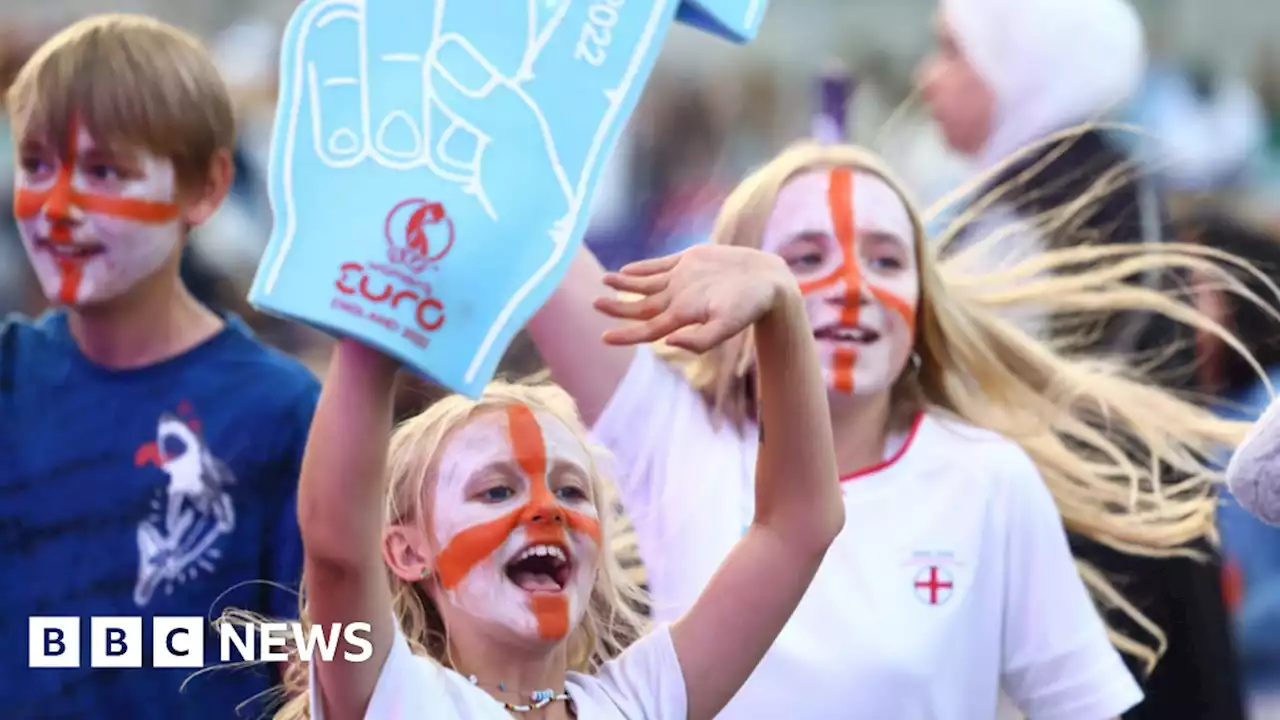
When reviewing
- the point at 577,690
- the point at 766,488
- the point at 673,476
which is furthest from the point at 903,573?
the point at 577,690

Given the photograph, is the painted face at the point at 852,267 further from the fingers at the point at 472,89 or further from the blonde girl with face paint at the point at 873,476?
the fingers at the point at 472,89

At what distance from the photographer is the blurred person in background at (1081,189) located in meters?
2.96

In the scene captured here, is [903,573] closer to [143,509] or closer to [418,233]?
[143,509]

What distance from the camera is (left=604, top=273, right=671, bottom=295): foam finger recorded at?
5.73 feet

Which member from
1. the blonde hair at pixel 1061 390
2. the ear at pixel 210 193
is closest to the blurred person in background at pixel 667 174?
the blonde hair at pixel 1061 390

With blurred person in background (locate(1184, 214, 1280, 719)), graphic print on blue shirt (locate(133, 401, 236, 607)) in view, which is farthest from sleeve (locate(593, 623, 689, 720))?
blurred person in background (locate(1184, 214, 1280, 719))

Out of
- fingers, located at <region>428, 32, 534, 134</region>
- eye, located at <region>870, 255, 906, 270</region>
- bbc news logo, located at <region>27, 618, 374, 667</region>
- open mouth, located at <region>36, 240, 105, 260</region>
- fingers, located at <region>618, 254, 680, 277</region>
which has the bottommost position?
bbc news logo, located at <region>27, 618, 374, 667</region>

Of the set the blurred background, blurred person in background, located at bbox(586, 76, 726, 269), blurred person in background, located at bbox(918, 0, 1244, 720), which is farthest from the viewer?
blurred person in background, located at bbox(586, 76, 726, 269)

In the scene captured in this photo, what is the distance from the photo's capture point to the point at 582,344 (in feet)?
8.29

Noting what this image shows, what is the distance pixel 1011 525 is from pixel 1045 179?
0.83m

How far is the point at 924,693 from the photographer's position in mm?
2295

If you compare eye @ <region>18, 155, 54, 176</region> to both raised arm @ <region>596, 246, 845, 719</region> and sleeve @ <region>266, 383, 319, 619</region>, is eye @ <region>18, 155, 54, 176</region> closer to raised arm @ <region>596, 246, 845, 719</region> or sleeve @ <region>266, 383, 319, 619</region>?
sleeve @ <region>266, 383, 319, 619</region>

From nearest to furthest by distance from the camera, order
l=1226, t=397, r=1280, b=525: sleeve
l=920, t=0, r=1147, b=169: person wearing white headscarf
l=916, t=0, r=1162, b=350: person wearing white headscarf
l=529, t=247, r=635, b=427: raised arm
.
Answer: l=1226, t=397, r=1280, b=525: sleeve < l=529, t=247, r=635, b=427: raised arm < l=916, t=0, r=1162, b=350: person wearing white headscarf < l=920, t=0, r=1147, b=169: person wearing white headscarf

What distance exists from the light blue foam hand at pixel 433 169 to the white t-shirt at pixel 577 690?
39 cm
